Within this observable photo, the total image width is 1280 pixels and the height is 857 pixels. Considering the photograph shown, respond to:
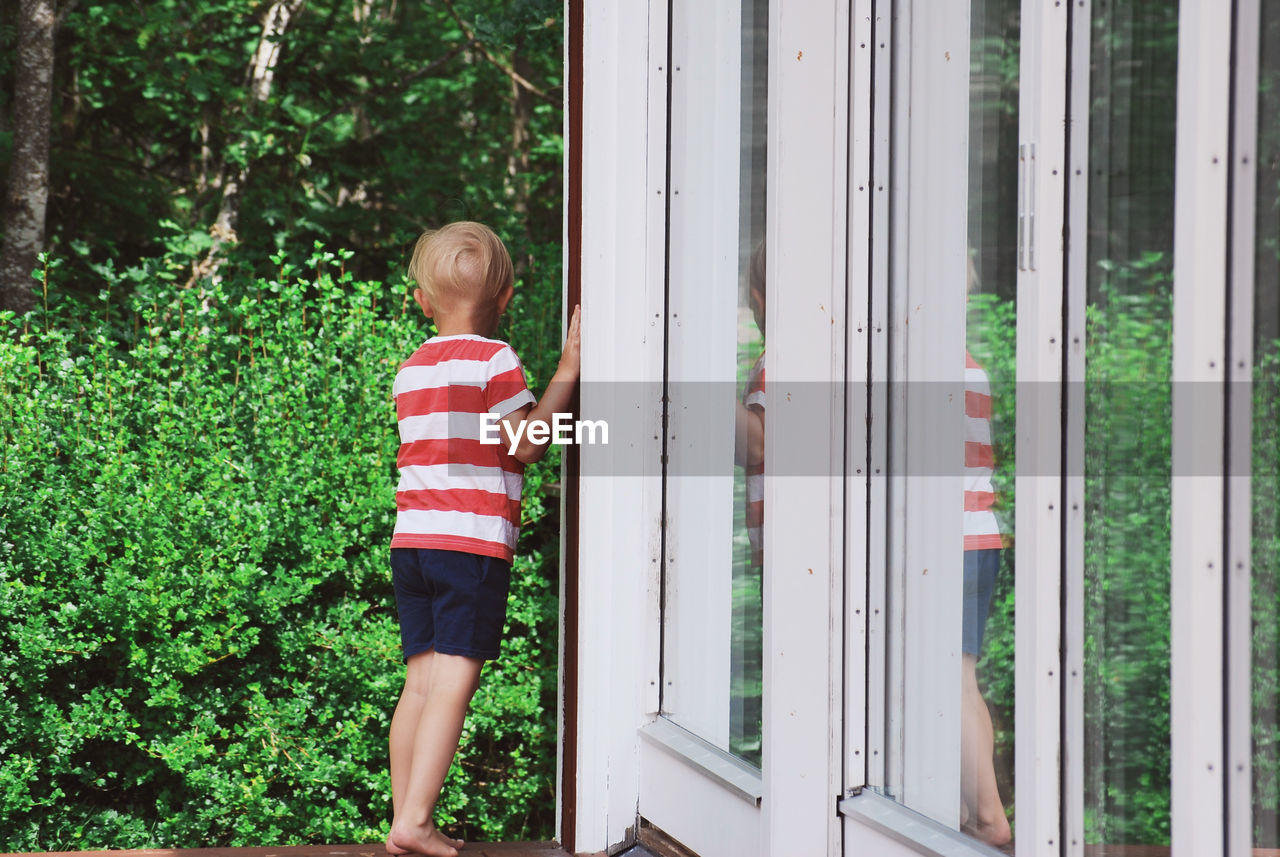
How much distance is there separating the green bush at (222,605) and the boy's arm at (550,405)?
807mm

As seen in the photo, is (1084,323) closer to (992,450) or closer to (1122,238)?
(1122,238)

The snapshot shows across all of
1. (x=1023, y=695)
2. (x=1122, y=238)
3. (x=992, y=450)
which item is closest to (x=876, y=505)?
(x=992, y=450)

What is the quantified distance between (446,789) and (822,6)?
235cm

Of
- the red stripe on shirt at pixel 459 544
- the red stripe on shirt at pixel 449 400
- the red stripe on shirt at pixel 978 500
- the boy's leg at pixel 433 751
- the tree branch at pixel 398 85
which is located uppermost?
the tree branch at pixel 398 85

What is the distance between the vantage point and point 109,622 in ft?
9.89

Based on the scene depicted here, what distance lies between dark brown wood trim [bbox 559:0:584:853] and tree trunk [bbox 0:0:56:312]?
275 cm

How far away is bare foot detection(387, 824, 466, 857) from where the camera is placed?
2486 mm

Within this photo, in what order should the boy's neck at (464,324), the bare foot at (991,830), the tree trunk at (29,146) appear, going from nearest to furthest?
the bare foot at (991,830)
the boy's neck at (464,324)
the tree trunk at (29,146)

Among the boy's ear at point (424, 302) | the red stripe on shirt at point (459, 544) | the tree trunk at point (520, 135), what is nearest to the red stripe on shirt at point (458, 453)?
the red stripe on shirt at point (459, 544)

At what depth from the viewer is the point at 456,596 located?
8.21 ft

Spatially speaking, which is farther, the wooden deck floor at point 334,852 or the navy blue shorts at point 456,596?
the wooden deck floor at point 334,852

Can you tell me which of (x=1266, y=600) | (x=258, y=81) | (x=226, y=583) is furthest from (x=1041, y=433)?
(x=258, y=81)

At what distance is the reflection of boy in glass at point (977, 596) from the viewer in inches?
66.2

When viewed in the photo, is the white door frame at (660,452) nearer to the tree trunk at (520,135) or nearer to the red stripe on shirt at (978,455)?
the red stripe on shirt at (978,455)
